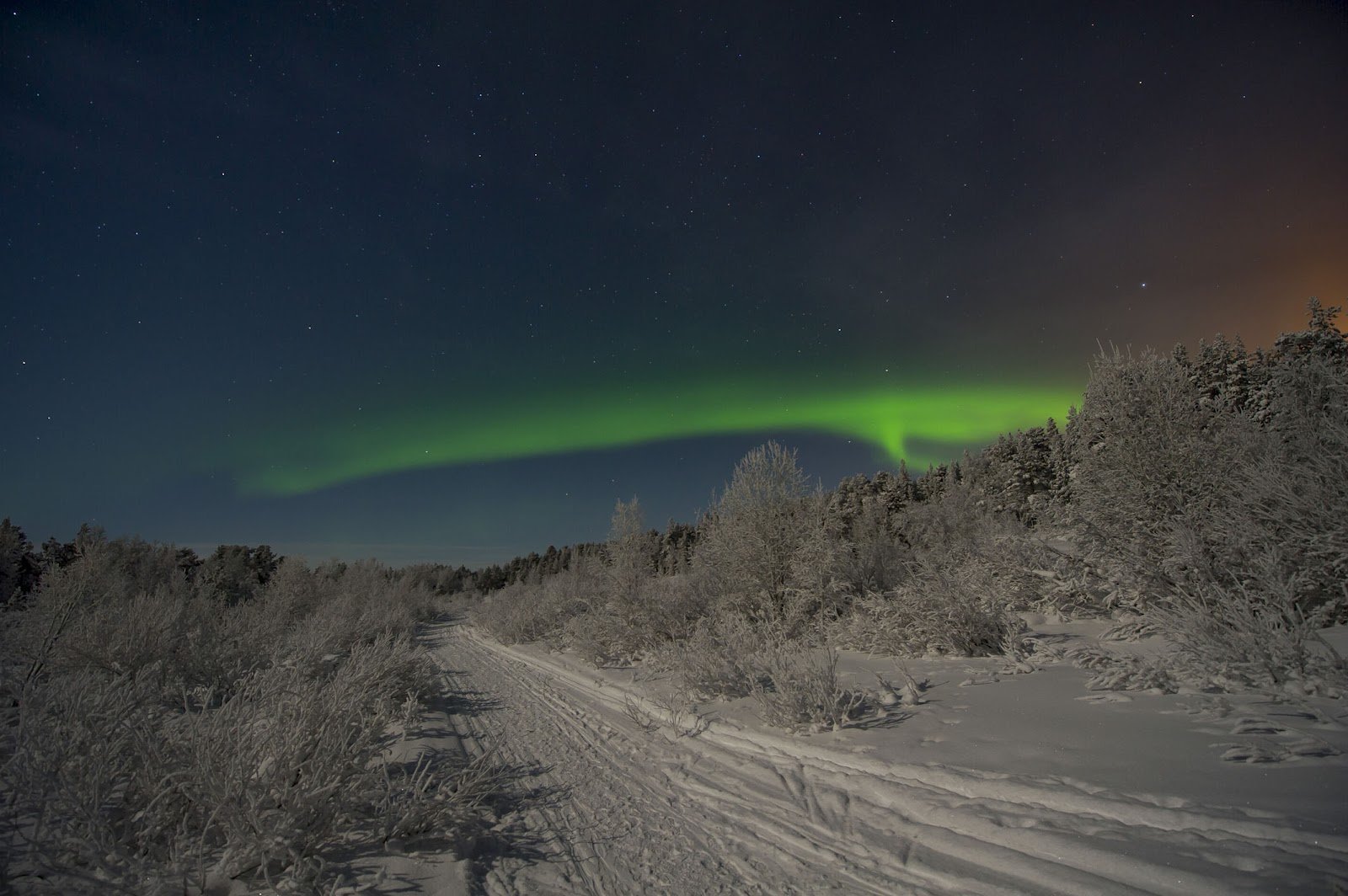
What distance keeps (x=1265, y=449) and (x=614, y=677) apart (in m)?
12.2

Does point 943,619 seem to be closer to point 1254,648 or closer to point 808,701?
point 808,701

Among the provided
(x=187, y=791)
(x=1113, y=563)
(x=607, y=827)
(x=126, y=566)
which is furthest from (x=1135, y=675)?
(x=126, y=566)

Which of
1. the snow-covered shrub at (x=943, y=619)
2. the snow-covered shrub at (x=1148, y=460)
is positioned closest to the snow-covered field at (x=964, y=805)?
the snow-covered shrub at (x=943, y=619)

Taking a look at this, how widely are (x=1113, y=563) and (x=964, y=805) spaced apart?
669cm

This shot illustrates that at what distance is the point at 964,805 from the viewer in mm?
3609

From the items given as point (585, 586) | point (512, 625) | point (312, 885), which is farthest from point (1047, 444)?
point (312, 885)

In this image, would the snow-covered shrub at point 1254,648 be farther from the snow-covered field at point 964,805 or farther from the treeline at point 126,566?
the treeline at point 126,566

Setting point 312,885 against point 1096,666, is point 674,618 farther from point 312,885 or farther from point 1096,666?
point 312,885

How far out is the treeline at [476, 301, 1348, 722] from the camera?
16.3 feet

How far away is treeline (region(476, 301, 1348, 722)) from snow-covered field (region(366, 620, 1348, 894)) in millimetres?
982

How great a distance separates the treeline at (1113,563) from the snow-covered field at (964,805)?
982 millimetres

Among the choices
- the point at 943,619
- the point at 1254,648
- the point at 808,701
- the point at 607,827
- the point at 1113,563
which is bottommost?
the point at 607,827

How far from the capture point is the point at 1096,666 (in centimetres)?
580

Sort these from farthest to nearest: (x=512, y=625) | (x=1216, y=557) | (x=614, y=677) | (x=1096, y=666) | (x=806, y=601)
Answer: (x=512, y=625) < (x=806, y=601) < (x=614, y=677) < (x=1216, y=557) < (x=1096, y=666)
